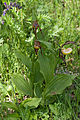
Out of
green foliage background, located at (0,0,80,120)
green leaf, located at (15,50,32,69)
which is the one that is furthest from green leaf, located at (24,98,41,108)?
green leaf, located at (15,50,32,69)

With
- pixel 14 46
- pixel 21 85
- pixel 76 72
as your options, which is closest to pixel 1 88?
pixel 21 85

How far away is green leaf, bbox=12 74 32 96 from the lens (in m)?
1.33

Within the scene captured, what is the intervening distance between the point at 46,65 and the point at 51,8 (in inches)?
49.2

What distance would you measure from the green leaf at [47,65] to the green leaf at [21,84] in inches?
7.7

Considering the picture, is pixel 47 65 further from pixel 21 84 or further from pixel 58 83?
pixel 21 84

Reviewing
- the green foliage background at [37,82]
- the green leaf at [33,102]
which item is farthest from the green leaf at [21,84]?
the green leaf at [33,102]

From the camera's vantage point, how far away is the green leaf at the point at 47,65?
4.09 feet

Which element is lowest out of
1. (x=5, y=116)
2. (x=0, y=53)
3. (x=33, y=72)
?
(x=5, y=116)

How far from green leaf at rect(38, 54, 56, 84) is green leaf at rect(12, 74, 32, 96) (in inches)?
7.7

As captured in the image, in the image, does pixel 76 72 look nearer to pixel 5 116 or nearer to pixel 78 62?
pixel 78 62

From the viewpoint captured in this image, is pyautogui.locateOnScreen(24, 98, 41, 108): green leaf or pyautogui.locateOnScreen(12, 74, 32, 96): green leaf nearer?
pyautogui.locateOnScreen(24, 98, 41, 108): green leaf

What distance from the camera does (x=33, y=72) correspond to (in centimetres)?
134

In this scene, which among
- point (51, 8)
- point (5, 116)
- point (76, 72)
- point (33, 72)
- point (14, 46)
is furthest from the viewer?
point (51, 8)

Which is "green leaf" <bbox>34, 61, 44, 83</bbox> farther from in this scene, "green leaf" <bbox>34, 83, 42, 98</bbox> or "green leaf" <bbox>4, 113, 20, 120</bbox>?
"green leaf" <bbox>4, 113, 20, 120</bbox>
